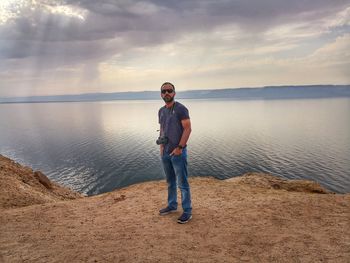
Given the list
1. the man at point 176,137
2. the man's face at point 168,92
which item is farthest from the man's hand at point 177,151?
the man's face at point 168,92

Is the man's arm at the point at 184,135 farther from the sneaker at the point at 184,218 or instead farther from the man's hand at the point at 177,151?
the sneaker at the point at 184,218

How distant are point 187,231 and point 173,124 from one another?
3.29 m

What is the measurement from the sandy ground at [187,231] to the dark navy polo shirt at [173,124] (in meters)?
2.54

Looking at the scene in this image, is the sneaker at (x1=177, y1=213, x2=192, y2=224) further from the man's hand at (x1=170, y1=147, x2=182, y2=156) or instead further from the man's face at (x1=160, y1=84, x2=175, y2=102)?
the man's face at (x1=160, y1=84, x2=175, y2=102)

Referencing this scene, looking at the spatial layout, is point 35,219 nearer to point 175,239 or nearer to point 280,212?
point 175,239

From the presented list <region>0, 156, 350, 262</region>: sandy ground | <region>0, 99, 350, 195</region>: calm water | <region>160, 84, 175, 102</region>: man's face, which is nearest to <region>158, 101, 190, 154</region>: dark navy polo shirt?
<region>160, 84, 175, 102</region>: man's face

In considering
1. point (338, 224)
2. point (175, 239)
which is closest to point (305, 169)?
point (338, 224)

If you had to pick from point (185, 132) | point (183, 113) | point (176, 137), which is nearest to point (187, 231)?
point (176, 137)

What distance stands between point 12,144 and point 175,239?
80.4 m

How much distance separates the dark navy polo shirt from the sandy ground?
2543mm

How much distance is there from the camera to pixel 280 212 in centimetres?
942

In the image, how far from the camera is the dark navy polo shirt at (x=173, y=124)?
325 inches

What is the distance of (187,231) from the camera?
7902mm

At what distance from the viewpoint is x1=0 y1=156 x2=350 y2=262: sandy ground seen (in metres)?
6.62
